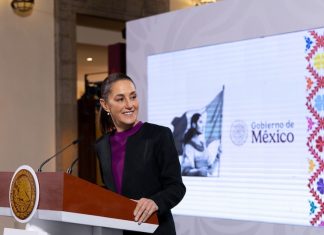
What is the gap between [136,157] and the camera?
2010 millimetres

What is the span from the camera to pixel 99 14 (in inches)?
336

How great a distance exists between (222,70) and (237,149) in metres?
0.64

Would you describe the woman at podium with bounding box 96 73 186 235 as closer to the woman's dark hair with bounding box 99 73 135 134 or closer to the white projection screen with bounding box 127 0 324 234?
the woman's dark hair with bounding box 99 73 135 134

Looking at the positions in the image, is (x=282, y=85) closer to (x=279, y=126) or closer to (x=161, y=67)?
(x=279, y=126)

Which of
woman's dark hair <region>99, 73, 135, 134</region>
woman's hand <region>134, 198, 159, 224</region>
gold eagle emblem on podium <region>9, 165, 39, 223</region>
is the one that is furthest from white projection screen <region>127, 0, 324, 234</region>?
gold eagle emblem on podium <region>9, 165, 39, 223</region>

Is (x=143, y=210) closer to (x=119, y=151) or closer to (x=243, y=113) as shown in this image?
(x=119, y=151)

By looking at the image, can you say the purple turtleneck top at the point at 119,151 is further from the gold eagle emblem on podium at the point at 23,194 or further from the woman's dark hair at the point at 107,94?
the gold eagle emblem on podium at the point at 23,194

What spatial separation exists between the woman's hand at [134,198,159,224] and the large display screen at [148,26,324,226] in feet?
8.30

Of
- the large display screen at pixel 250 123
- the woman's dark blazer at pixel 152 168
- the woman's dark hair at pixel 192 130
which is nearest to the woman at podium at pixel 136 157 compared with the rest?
the woman's dark blazer at pixel 152 168

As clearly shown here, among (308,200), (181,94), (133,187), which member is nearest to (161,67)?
(181,94)

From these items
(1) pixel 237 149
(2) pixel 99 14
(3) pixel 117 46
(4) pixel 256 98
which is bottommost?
(1) pixel 237 149

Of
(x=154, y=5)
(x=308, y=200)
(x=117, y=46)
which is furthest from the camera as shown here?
(x=154, y=5)

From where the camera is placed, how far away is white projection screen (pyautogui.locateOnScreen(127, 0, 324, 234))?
4.17m

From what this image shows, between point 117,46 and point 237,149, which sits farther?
point 117,46
